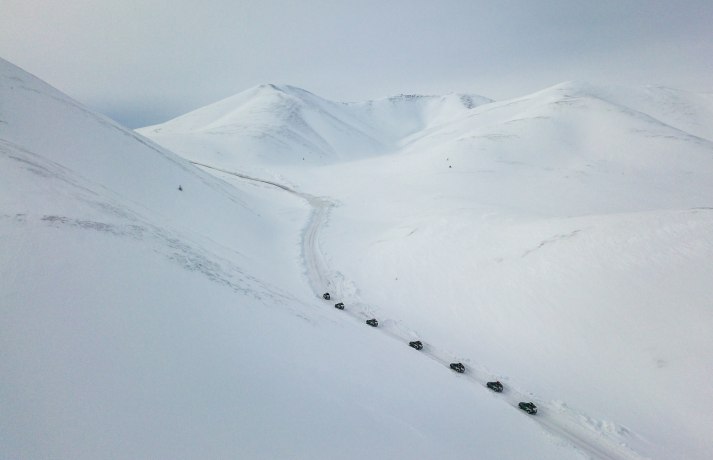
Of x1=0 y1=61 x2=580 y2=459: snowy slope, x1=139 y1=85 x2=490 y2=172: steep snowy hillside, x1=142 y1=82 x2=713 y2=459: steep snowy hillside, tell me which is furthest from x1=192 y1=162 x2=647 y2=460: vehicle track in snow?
x1=139 y1=85 x2=490 y2=172: steep snowy hillside

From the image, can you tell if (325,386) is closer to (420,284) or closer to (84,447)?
(84,447)

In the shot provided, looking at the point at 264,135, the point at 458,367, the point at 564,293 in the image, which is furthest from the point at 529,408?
the point at 264,135

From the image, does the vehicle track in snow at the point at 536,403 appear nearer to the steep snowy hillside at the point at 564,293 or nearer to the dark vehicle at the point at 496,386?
the steep snowy hillside at the point at 564,293

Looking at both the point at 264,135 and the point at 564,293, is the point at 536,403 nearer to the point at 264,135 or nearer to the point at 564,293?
the point at 564,293

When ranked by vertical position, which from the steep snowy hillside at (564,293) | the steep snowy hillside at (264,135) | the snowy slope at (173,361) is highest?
the steep snowy hillside at (264,135)

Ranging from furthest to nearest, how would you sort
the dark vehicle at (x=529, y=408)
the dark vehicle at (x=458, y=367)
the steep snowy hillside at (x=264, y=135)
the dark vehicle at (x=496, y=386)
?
the steep snowy hillside at (x=264, y=135) → the dark vehicle at (x=458, y=367) → the dark vehicle at (x=496, y=386) → the dark vehicle at (x=529, y=408)

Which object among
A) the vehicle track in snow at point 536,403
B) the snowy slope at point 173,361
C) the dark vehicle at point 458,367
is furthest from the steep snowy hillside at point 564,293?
the snowy slope at point 173,361
